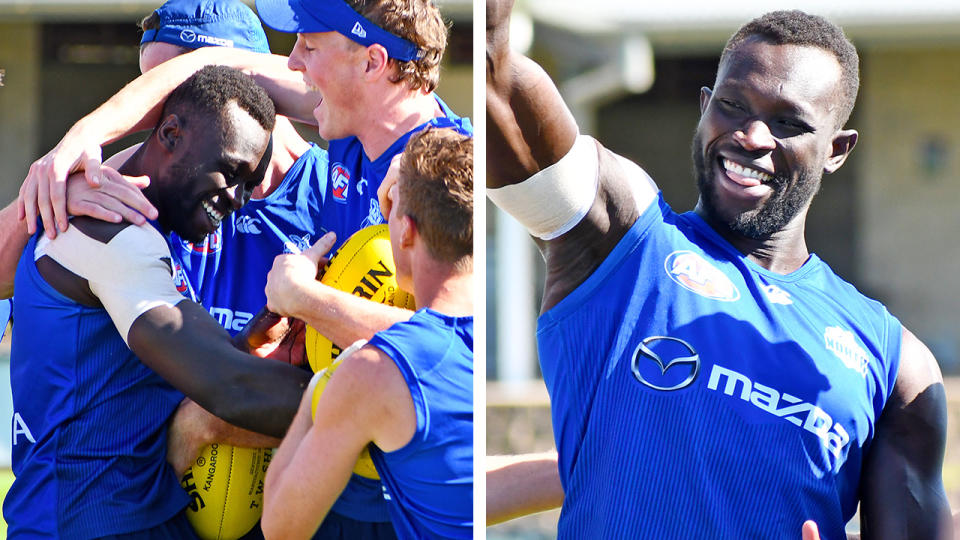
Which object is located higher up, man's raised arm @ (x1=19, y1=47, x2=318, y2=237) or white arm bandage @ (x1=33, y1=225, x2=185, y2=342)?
man's raised arm @ (x1=19, y1=47, x2=318, y2=237)

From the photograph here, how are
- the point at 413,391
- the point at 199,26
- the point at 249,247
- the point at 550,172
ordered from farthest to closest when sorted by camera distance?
the point at 199,26 < the point at 249,247 < the point at 550,172 < the point at 413,391

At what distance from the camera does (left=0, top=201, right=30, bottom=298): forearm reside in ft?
7.14

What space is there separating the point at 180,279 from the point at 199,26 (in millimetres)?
558

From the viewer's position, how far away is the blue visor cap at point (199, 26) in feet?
7.87

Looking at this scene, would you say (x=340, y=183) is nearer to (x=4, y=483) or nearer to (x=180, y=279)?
(x=180, y=279)

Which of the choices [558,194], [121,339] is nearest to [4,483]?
[121,339]

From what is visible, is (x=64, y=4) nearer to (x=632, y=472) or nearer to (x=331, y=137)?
(x=331, y=137)

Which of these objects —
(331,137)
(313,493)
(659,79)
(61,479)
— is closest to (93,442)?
(61,479)

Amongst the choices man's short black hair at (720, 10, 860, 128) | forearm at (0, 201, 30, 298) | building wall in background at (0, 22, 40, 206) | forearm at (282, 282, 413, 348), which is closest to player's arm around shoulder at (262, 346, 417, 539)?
forearm at (282, 282, 413, 348)

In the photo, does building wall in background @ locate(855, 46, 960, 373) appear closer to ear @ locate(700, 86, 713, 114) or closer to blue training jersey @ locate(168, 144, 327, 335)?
ear @ locate(700, 86, 713, 114)

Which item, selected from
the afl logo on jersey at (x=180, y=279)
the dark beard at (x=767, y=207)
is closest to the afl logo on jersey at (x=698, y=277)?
the dark beard at (x=767, y=207)

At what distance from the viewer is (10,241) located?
219 cm

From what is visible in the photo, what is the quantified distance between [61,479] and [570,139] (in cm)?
108

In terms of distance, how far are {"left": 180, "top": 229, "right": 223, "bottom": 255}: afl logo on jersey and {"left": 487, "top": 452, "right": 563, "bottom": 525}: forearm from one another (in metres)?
0.69
